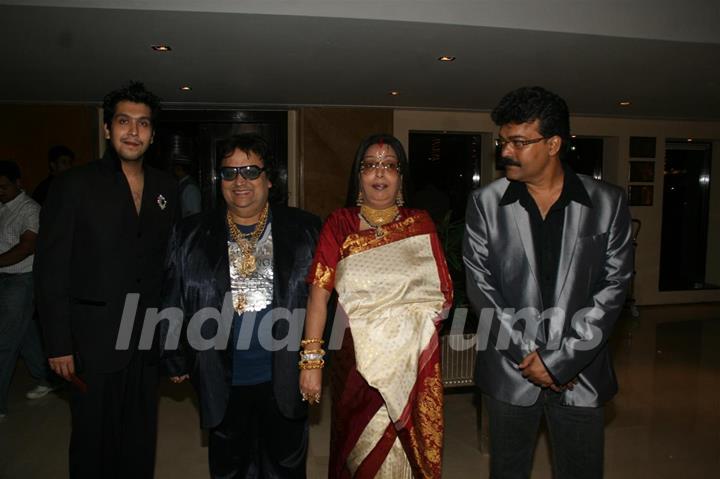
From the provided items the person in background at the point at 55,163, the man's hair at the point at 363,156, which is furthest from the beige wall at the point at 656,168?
the man's hair at the point at 363,156

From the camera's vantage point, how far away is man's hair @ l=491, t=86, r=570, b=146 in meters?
1.88

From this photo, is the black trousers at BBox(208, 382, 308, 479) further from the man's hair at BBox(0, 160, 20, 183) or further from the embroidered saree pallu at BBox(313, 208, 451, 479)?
the man's hair at BBox(0, 160, 20, 183)

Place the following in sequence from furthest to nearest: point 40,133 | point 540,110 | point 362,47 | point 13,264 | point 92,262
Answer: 1. point 40,133
2. point 362,47
3. point 13,264
4. point 92,262
5. point 540,110

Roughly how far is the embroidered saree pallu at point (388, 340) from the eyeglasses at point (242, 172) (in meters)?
0.34

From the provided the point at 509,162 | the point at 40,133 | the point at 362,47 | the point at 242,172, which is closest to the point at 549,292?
the point at 509,162

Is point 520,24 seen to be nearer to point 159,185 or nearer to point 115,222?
point 159,185

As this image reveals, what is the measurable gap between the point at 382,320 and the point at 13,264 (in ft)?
Result: 8.73

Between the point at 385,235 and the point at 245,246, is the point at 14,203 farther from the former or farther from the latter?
the point at 385,235

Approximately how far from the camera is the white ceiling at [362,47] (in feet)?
11.1

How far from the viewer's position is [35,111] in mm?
6699

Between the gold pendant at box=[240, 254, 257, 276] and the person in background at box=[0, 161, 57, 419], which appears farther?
the person in background at box=[0, 161, 57, 419]

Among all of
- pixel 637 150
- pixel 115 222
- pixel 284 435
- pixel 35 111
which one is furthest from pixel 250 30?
pixel 637 150

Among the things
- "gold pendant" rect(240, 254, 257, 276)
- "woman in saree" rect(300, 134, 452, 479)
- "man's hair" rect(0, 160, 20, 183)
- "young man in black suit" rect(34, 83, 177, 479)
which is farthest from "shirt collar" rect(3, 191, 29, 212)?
"woman in saree" rect(300, 134, 452, 479)

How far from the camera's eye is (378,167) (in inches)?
85.0
